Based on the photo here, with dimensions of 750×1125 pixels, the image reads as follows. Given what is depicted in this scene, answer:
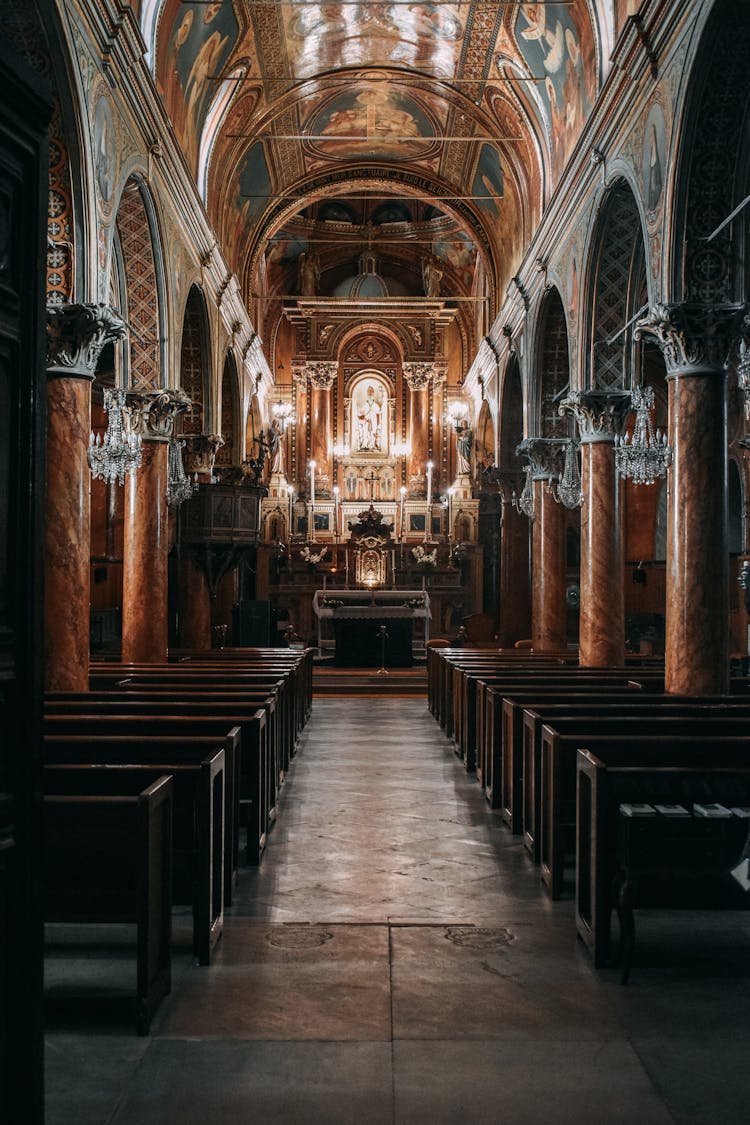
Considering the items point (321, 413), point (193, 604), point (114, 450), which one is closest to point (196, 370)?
point (193, 604)

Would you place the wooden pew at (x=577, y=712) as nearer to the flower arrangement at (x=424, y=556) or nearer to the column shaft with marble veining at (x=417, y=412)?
the flower arrangement at (x=424, y=556)

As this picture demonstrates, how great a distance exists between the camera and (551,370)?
64.6ft

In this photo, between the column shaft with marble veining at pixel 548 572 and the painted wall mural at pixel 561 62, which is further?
the column shaft with marble veining at pixel 548 572

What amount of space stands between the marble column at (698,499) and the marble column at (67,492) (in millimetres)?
5868

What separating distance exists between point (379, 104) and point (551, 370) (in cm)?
746

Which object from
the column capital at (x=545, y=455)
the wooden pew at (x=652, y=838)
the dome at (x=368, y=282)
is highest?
the dome at (x=368, y=282)

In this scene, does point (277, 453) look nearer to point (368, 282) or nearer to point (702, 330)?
point (368, 282)

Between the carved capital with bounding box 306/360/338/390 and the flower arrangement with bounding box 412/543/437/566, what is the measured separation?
689cm

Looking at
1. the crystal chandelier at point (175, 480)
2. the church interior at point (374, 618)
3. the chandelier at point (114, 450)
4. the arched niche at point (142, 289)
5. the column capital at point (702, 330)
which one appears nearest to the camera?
the church interior at point (374, 618)

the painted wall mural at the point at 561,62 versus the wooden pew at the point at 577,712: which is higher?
the painted wall mural at the point at 561,62

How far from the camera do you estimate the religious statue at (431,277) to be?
32750 millimetres

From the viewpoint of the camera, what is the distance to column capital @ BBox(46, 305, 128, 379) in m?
10.6

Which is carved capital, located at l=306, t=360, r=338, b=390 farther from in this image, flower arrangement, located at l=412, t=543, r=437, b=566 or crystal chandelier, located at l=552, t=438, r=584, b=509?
crystal chandelier, located at l=552, t=438, r=584, b=509

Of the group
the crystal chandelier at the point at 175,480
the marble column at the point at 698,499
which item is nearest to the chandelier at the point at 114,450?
the crystal chandelier at the point at 175,480
